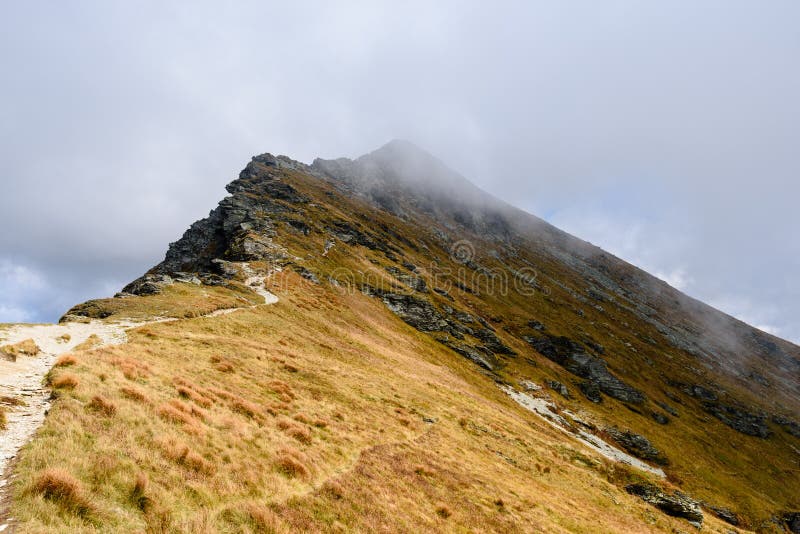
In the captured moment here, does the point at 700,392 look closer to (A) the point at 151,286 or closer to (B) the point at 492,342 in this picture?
(B) the point at 492,342

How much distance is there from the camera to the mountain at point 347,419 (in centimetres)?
1100

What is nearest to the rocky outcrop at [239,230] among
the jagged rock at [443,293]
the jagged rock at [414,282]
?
the jagged rock at [414,282]

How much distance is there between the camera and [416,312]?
9306 cm

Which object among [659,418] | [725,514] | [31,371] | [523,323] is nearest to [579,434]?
[725,514]

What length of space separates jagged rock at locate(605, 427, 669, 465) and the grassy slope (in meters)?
45.8

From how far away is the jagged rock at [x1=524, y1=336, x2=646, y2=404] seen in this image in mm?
110188

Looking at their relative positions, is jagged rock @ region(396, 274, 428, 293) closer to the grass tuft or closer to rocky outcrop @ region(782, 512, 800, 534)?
rocky outcrop @ region(782, 512, 800, 534)

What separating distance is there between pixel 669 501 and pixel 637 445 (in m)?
54.0

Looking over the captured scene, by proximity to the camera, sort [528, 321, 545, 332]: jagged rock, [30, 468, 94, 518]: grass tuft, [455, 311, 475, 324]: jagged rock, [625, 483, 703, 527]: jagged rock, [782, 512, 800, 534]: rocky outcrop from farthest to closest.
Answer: [528, 321, 545, 332]: jagged rock < [455, 311, 475, 324]: jagged rock < [782, 512, 800, 534]: rocky outcrop < [625, 483, 703, 527]: jagged rock < [30, 468, 94, 518]: grass tuft

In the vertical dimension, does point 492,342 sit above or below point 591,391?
above

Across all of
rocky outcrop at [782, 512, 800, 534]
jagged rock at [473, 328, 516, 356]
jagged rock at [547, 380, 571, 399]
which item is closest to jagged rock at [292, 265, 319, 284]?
jagged rock at [473, 328, 516, 356]

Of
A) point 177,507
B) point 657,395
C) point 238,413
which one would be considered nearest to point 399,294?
point 238,413

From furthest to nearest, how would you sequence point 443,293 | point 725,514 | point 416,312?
point 443,293 → point 416,312 → point 725,514

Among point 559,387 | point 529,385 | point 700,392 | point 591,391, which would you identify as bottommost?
point 529,385
